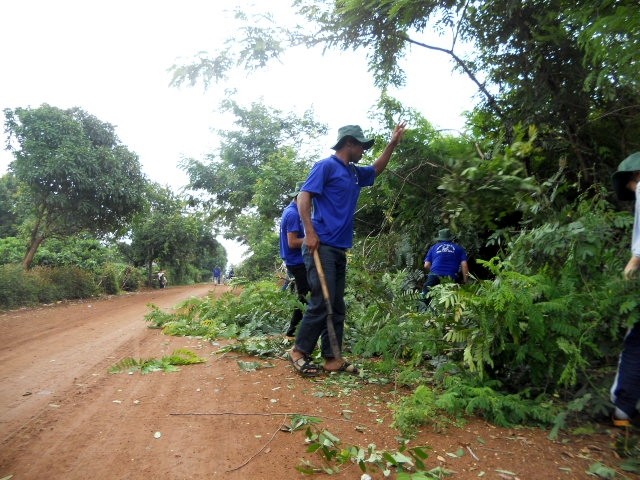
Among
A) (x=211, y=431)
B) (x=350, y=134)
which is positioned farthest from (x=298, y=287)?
(x=211, y=431)

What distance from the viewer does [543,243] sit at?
2.96 meters

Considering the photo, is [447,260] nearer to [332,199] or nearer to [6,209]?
[332,199]

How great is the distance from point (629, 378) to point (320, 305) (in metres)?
2.09

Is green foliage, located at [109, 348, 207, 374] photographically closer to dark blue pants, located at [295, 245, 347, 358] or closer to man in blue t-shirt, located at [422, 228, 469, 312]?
dark blue pants, located at [295, 245, 347, 358]

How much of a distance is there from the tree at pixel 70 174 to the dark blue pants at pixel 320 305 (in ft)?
41.7

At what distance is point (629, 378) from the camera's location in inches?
92.7

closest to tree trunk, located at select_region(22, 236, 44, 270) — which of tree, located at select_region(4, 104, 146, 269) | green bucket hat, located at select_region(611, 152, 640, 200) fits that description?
tree, located at select_region(4, 104, 146, 269)

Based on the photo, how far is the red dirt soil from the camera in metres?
2.03

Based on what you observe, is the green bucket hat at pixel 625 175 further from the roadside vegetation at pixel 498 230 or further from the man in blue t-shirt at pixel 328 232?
the man in blue t-shirt at pixel 328 232

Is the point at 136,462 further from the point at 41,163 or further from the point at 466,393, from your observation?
the point at 41,163

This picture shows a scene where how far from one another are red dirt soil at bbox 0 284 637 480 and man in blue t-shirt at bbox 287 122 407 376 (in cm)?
24

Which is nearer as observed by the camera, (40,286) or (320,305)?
(320,305)

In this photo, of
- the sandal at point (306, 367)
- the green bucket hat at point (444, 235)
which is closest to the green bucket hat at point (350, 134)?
the sandal at point (306, 367)

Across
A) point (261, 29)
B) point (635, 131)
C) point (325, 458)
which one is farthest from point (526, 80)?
point (325, 458)
